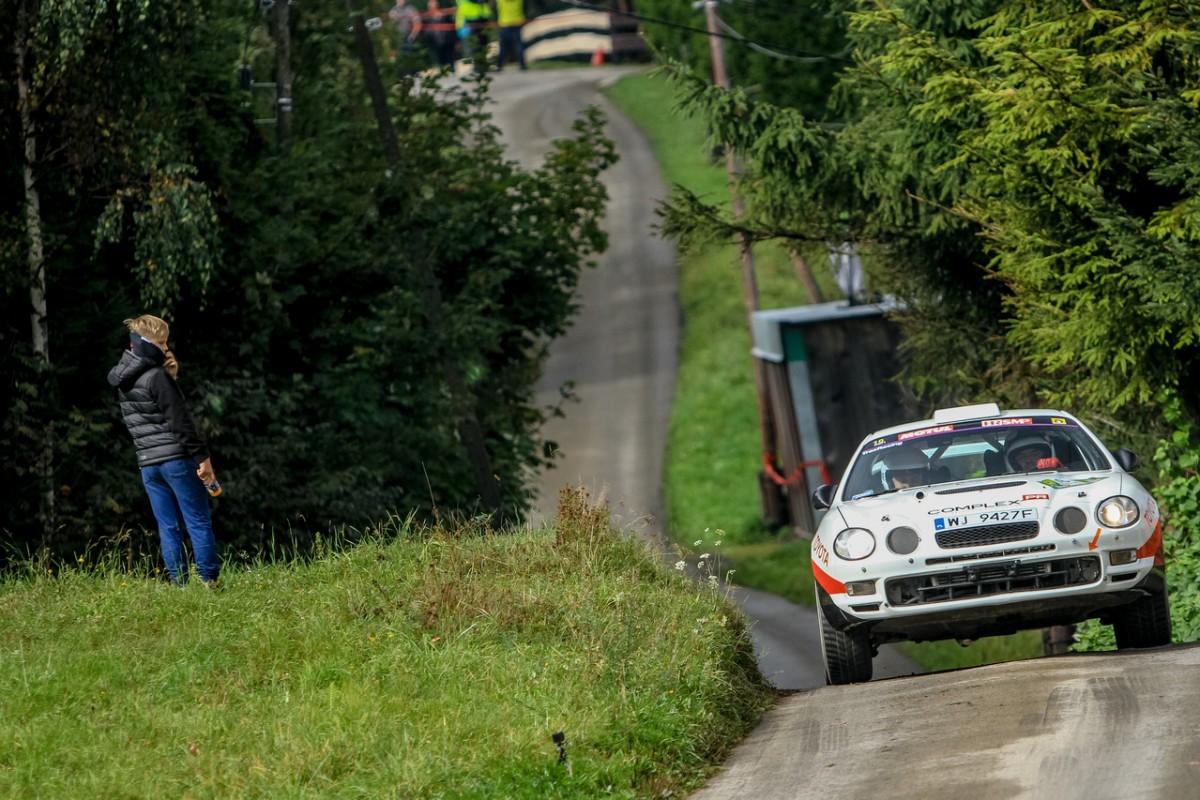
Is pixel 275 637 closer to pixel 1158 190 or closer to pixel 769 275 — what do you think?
pixel 1158 190

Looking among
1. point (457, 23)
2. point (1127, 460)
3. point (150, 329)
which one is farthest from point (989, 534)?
point (457, 23)

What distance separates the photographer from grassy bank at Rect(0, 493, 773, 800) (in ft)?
24.0

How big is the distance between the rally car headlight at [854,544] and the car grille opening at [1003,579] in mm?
235

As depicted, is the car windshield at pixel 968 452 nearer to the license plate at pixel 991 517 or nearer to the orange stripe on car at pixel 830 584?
the orange stripe on car at pixel 830 584

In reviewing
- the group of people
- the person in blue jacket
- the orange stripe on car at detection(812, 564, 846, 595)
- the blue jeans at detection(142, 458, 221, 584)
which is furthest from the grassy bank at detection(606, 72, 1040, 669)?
the person in blue jacket

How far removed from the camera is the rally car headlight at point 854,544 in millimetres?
9797

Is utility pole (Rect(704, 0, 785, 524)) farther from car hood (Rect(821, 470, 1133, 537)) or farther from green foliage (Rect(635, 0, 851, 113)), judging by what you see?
car hood (Rect(821, 470, 1133, 537))

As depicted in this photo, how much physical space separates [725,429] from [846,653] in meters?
27.9

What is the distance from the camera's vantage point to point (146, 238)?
1664cm

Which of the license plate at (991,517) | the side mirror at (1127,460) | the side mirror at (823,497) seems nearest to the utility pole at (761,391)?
the side mirror at (823,497)

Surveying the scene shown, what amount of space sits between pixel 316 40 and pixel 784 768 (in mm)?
20373

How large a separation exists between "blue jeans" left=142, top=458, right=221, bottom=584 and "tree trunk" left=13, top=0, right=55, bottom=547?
5293 mm

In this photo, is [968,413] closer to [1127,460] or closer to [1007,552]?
[1127,460]

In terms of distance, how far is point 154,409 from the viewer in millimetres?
10828
